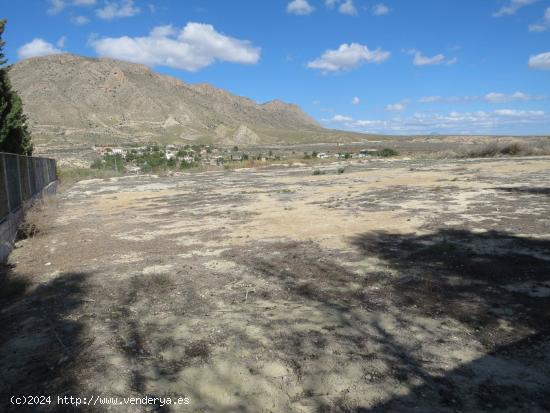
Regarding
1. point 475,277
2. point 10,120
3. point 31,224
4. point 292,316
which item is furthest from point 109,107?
point 292,316

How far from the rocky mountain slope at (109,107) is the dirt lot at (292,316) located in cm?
8422

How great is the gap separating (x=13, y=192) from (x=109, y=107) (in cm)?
10871

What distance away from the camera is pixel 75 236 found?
1202cm

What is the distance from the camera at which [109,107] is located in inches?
4432

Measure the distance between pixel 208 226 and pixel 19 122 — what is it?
1691 cm

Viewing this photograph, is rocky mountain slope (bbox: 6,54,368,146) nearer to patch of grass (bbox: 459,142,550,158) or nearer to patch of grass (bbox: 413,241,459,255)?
patch of grass (bbox: 459,142,550,158)

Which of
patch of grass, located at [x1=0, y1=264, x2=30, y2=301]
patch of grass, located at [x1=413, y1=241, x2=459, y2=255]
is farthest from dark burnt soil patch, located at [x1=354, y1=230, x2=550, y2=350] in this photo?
patch of grass, located at [x1=0, y1=264, x2=30, y2=301]

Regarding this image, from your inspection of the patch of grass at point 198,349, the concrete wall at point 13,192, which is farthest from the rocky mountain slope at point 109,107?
the patch of grass at point 198,349

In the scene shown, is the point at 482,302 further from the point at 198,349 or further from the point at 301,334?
the point at 198,349

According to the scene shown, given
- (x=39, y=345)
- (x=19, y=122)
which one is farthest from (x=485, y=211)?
(x=19, y=122)

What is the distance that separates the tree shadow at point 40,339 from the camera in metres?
4.15

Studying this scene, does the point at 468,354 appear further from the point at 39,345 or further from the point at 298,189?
the point at 298,189

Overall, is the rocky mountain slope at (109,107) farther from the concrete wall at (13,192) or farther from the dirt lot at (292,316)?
the dirt lot at (292,316)

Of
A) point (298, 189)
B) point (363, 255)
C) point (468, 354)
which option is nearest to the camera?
point (468, 354)
